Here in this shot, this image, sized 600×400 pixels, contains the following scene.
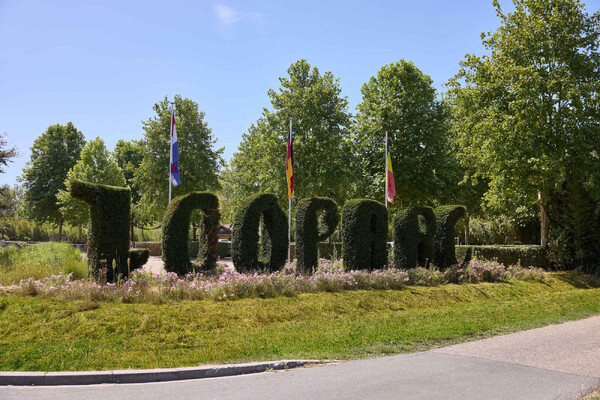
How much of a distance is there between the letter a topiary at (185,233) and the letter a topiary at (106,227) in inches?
44.9

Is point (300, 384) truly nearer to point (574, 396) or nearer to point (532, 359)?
point (574, 396)

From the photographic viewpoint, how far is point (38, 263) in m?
13.3

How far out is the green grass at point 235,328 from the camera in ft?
24.3

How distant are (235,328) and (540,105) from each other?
17173mm

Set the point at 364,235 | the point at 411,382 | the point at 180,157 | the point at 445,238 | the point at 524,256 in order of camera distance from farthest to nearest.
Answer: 1. the point at 180,157
2. the point at 524,256
3. the point at 445,238
4. the point at 364,235
5. the point at 411,382

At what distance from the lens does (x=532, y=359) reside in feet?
24.1

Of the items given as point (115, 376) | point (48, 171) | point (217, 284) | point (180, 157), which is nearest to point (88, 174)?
point (180, 157)

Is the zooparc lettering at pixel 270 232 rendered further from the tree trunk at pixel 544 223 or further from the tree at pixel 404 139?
the tree at pixel 404 139

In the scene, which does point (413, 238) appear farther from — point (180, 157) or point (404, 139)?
point (180, 157)

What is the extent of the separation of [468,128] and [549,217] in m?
5.84

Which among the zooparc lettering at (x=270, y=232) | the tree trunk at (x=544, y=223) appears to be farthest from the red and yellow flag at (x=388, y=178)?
the tree trunk at (x=544, y=223)

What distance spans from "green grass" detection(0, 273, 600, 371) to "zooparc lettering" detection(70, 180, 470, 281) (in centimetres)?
235

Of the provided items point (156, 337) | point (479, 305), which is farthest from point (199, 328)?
point (479, 305)

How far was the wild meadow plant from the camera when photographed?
1009 centimetres
